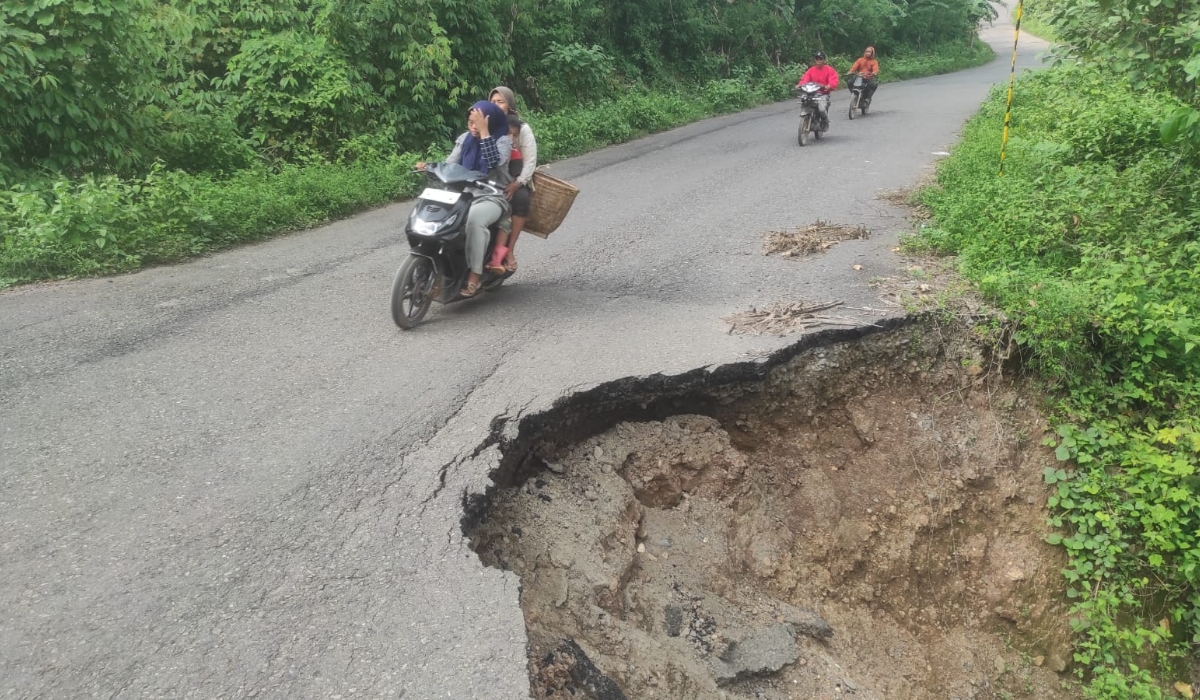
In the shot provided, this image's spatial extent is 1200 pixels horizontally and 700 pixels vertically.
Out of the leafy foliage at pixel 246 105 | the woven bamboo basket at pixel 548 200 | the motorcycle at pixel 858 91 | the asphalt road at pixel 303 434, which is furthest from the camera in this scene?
the motorcycle at pixel 858 91

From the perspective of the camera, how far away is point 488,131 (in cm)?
554

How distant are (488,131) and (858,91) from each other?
491 inches

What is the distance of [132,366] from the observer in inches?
190

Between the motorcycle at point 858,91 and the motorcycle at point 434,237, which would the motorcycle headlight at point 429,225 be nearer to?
the motorcycle at point 434,237

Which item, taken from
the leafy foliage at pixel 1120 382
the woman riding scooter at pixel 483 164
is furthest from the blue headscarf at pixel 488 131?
the leafy foliage at pixel 1120 382

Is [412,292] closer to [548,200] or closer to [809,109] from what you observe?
[548,200]

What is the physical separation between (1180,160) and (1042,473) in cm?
347

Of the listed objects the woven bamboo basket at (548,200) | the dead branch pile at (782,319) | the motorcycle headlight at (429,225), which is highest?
the motorcycle headlight at (429,225)

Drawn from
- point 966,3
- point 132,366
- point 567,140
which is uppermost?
point 132,366

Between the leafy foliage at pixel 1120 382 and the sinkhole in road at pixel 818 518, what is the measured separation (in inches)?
8.8

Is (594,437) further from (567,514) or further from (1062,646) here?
(1062,646)

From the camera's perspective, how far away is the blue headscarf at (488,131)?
5.49 m

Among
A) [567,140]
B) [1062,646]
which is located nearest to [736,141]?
[567,140]

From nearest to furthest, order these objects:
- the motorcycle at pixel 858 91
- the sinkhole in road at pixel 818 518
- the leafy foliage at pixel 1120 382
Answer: the sinkhole in road at pixel 818 518, the leafy foliage at pixel 1120 382, the motorcycle at pixel 858 91
